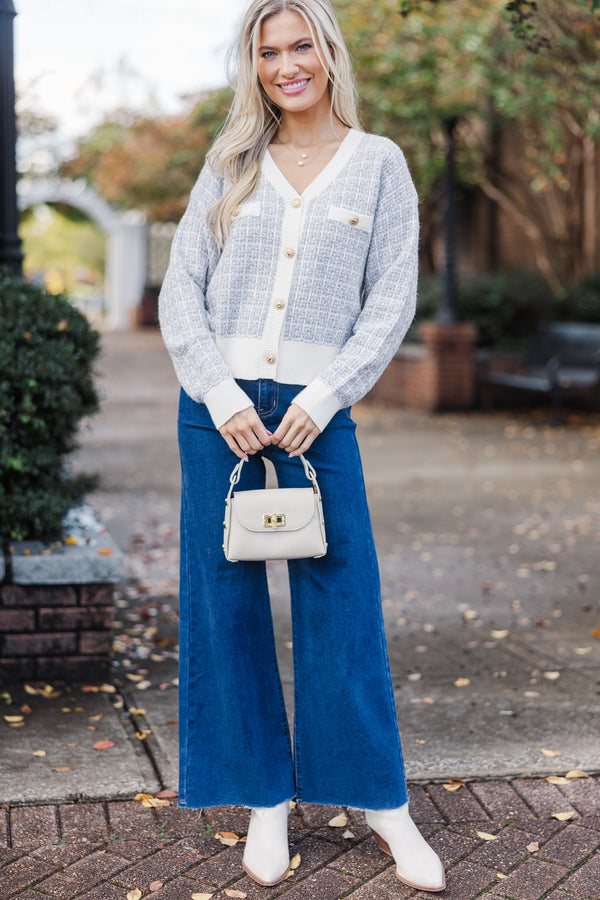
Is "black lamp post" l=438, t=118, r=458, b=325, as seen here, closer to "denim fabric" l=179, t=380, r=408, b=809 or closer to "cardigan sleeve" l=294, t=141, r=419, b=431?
"cardigan sleeve" l=294, t=141, r=419, b=431

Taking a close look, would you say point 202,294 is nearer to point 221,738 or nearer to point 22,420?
point 221,738

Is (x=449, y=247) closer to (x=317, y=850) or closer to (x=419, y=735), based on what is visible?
(x=419, y=735)

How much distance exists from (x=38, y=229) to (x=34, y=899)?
62.0 metres

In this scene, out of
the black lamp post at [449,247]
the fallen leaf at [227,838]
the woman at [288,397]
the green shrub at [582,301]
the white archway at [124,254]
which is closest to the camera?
the woman at [288,397]

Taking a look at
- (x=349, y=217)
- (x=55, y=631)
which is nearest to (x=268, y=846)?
(x=55, y=631)

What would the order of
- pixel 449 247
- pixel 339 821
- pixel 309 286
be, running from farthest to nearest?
1. pixel 449 247
2. pixel 339 821
3. pixel 309 286

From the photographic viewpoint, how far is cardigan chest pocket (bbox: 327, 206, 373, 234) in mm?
2520

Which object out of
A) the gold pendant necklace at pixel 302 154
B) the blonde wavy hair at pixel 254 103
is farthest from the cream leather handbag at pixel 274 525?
the gold pendant necklace at pixel 302 154

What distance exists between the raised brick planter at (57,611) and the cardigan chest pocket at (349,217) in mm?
1684

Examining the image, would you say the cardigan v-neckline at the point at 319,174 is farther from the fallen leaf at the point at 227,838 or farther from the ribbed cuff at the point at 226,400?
the fallen leaf at the point at 227,838

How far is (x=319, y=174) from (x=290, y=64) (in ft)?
0.86

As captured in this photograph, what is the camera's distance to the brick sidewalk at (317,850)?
2.55 m

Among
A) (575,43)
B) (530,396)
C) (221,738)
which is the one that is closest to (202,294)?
(221,738)

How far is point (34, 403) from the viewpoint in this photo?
152 inches
